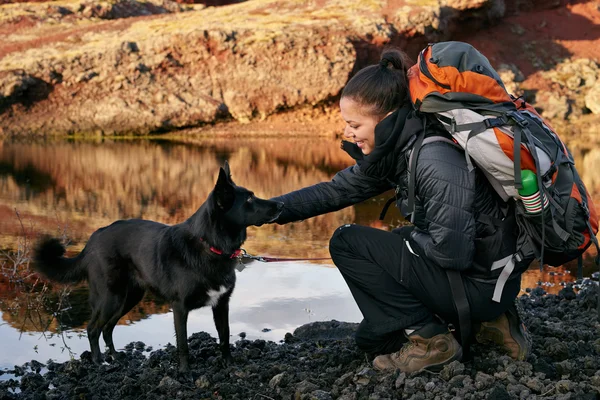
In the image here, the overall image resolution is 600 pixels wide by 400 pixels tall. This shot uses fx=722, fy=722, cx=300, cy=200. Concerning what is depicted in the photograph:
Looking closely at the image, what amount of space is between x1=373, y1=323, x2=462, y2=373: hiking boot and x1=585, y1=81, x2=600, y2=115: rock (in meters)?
23.8

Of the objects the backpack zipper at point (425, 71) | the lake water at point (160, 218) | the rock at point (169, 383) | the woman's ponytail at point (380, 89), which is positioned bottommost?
the lake water at point (160, 218)

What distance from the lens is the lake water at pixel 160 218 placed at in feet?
17.9

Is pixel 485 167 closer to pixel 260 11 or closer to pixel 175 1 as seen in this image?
pixel 260 11

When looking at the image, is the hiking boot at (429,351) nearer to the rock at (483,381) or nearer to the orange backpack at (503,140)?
the rock at (483,381)

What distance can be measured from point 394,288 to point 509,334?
2.22 ft

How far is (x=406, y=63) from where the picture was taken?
3.76 metres

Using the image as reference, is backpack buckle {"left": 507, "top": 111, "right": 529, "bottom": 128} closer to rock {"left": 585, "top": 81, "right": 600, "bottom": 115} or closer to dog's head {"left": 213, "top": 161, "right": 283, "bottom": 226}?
dog's head {"left": 213, "top": 161, "right": 283, "bottom": 226}

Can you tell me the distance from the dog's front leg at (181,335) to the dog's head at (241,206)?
0.62 metres

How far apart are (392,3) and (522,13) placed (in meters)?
12.0

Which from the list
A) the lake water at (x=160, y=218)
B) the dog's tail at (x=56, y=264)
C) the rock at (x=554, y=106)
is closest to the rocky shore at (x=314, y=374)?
the lake water at (x=160, y=218)

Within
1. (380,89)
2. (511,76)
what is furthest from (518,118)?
(511,76)

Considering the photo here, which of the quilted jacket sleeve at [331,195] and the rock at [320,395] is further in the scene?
the quilted jacket sleeve at [331,195]

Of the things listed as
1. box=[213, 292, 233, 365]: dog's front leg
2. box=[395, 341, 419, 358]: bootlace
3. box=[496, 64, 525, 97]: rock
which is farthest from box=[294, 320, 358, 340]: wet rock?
box=[496, 64, 525, 97]: rock

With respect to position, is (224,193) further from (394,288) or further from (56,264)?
Answer: (56,264)
